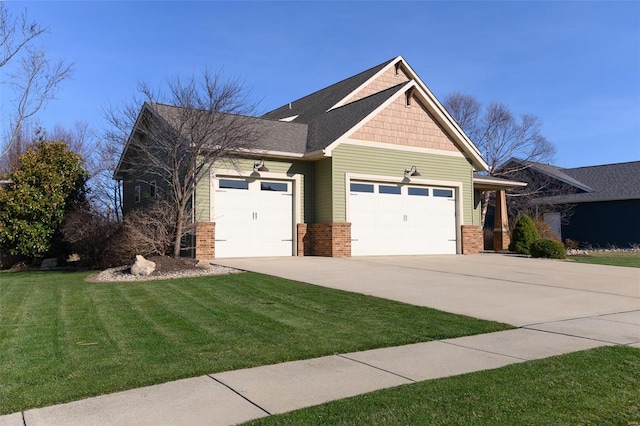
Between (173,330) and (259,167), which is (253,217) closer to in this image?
(259,167)

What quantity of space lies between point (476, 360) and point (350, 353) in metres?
Result: 1.45

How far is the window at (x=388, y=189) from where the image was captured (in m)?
19.5

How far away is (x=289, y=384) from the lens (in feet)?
16.5

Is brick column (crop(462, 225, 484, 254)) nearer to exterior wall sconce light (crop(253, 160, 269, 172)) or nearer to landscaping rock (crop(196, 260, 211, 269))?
exterior wall sconce light (crop(253, 160, 269, 172))

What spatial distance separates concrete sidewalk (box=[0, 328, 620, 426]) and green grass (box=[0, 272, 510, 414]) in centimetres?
27

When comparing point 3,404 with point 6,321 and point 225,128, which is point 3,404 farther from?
point 225,128

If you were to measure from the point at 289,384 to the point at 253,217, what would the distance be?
42.9 ft

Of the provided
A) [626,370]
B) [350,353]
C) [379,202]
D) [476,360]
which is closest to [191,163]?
[379,202]

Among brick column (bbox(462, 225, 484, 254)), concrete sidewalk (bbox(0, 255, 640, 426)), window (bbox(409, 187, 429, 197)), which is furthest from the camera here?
brick column (bbox(462, 225, 484, 254))

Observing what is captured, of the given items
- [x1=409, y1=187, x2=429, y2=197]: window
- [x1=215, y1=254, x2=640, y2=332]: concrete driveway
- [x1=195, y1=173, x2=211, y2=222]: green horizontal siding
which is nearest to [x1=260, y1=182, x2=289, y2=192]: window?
[x1=195, y1=173, x2=211, y2=222]: green horizontal siding

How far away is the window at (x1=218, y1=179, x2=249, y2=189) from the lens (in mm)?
17188

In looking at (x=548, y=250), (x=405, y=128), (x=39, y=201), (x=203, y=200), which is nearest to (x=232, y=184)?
(x=203, y=200)

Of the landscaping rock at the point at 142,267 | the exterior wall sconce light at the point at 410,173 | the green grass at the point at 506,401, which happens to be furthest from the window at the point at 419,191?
the green grass at the point at 506,401

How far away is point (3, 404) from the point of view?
4527 mm
